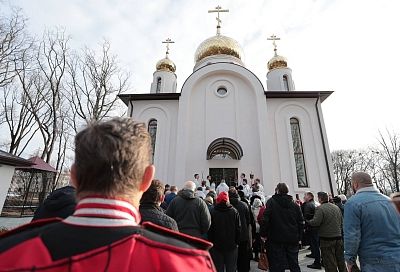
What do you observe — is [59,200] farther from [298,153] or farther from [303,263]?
[298,153]

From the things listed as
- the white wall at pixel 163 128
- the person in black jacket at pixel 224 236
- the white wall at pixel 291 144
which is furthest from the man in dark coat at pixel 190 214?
the white wall at pixel 291 144

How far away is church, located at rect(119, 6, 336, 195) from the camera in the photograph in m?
14.6

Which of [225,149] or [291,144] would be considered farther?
[225,149]

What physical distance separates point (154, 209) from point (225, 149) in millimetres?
14248

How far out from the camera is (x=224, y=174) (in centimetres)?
1490

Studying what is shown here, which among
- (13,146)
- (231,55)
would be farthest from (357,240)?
(13,146)

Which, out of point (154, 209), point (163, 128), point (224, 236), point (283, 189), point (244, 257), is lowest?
point (244, 257)

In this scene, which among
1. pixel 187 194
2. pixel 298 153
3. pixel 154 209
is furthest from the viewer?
pixel 298 153

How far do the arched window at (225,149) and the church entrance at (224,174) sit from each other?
802 mm

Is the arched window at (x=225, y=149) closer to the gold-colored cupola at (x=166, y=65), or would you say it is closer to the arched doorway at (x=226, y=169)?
the arched doorway at (x=226, y=169)

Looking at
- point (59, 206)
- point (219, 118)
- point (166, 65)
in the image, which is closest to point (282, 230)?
point (59, 206)

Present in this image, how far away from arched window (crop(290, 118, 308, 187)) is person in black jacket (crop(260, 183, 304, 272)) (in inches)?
424

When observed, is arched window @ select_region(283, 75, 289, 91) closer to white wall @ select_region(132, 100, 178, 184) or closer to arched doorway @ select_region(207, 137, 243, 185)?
arched doorway @ select_region(207, 137, 243, 185)

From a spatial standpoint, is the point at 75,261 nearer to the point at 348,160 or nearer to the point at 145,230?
the point at 145,230
